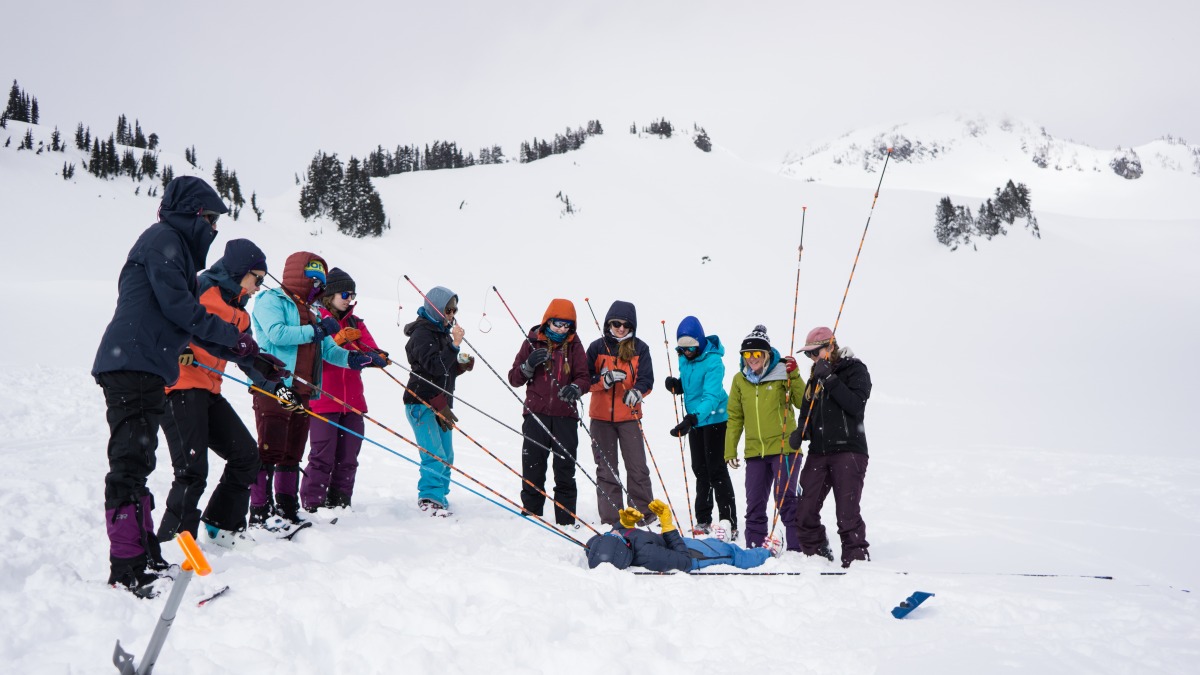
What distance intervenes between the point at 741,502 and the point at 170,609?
21.0 ft

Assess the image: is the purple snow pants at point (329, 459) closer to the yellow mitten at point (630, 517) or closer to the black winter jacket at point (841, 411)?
the yellow mitten at point (630, 517)

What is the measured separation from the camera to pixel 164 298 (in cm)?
303

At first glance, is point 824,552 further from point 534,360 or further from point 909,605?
point 534,360

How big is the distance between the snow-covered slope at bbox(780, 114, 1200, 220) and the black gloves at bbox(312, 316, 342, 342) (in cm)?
4014

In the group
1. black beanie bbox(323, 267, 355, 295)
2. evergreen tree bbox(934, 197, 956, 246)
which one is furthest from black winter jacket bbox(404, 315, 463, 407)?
evergreen tree bbox(934, 197, 956, 246)

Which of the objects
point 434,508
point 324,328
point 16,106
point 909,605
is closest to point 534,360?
point 434,508

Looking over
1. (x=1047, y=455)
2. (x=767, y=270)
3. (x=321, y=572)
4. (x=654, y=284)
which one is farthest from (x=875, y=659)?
(x=767, y=270)

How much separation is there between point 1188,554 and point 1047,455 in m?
3.73

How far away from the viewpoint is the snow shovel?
1.94 meters

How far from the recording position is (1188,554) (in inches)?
225

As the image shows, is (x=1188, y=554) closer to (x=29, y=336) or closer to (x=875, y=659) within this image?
(x=875, y=659)

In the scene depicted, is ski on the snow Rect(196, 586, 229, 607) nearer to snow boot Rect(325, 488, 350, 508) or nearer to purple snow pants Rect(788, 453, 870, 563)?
snow boot Rect(325, 488, 350, 508)

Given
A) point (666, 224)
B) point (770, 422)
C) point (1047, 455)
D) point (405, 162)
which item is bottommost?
point (1047, 455)

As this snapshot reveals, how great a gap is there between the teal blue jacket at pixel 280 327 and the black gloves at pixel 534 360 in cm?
156
